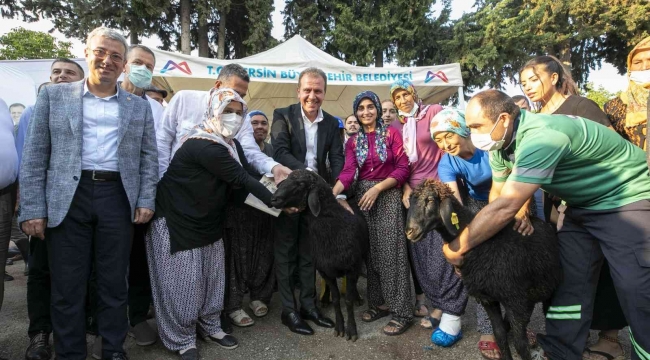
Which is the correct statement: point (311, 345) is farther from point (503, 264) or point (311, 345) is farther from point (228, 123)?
point (228, 123)

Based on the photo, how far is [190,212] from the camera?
119 inches

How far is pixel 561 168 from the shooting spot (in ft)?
7.56

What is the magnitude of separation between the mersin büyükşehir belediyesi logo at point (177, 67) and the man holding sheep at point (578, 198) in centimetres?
764

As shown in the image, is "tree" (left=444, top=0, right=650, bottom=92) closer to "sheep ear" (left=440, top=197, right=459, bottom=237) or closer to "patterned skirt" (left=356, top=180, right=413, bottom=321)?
"patterned skirt" (left=356, top=180, right=413, bottom=321)

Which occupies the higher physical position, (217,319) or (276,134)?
(276,134)

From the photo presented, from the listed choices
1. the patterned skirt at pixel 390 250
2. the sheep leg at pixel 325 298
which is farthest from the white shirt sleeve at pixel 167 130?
the sheep leg at pixel 325 298

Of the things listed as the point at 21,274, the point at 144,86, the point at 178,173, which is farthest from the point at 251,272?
the point at 21,274

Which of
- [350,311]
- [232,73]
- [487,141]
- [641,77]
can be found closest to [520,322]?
[487,141]

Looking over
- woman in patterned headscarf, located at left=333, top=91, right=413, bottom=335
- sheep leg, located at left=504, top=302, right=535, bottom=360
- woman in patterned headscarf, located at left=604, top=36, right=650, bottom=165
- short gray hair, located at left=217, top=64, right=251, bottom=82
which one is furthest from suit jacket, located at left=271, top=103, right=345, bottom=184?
woman in patterned headscarf, located at left=604, top=36, right=650, bottom=165

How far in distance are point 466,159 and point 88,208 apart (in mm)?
3032

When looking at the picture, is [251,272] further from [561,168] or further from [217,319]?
[561,168]

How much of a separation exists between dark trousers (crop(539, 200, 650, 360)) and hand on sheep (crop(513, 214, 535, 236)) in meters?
0.28

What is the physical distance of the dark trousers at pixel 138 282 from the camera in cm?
343

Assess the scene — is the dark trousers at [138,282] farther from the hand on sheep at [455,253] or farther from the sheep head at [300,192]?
the hand on sheep at [455,253]
